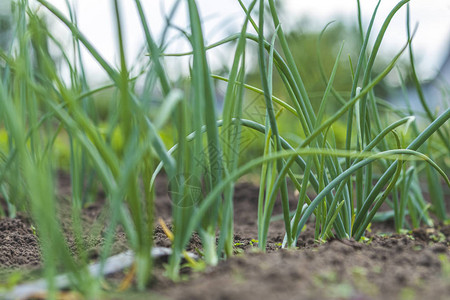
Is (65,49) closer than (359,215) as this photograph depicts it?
No

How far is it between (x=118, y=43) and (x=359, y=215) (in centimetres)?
77

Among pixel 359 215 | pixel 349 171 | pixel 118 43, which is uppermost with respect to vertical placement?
pixel 118 43

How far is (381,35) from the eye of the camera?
105cm

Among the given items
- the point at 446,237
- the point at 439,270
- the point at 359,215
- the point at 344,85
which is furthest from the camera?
the point at 344,85

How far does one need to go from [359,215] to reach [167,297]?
2.14ft

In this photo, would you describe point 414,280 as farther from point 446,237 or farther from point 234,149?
point 446,237

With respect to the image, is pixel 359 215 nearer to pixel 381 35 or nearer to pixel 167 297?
pixel 381 35

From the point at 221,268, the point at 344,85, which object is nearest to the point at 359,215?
the point at 221,268

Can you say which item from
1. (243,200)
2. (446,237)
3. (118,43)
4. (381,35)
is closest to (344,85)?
(243,200)

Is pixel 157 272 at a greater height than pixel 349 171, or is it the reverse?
pixel 349 171

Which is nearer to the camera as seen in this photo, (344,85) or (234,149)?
(234,149)

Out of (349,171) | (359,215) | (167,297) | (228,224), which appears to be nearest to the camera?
(167,297)

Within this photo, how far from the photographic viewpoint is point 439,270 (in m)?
0.76

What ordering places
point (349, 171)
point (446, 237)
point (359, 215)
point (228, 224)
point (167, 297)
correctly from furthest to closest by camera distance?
1. point (446, 237)
2. point (359, 215)
3. point (349, 171)
4. point (228, 224)
5. point (167, 297)
